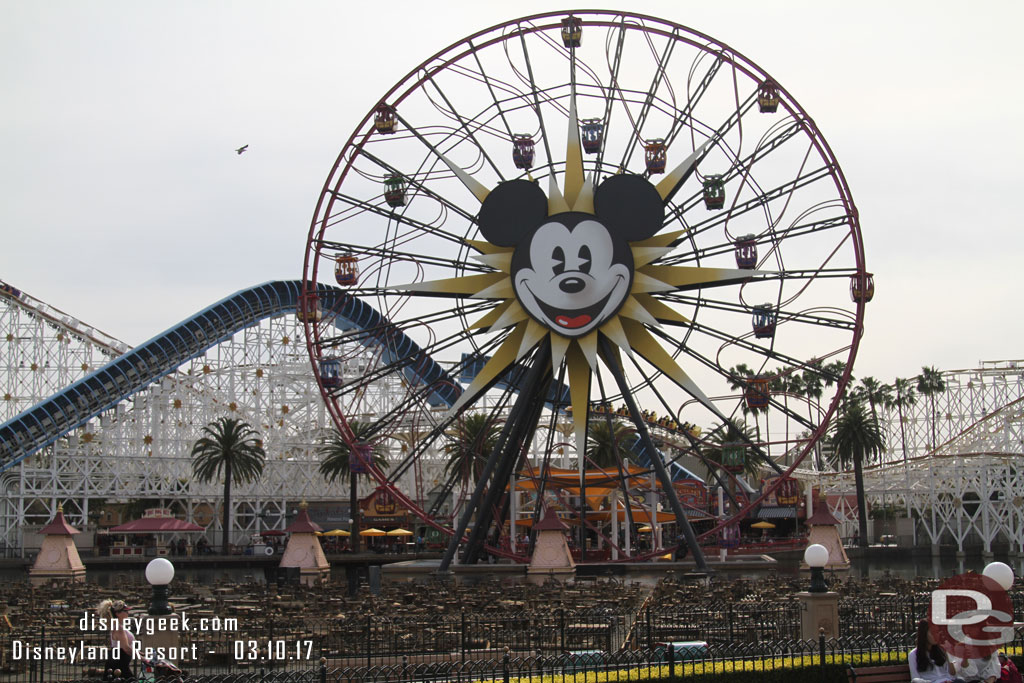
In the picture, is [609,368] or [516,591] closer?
[516,591]

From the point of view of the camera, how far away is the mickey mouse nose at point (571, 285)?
1395 inches

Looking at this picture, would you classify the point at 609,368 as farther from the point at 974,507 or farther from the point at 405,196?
the point at 974,507

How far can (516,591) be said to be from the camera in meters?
30.4

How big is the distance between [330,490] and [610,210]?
50.4m

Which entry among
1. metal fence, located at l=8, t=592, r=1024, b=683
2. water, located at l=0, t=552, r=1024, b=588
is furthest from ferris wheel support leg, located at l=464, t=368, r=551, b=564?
metal fence, located at l=8, t=592, r=1024, b=683

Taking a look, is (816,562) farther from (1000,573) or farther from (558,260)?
(558,260)

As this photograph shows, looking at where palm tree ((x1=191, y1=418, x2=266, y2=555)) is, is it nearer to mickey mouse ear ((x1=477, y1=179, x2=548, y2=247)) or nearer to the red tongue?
mickey mouse ear ((x1=477, y1=179, x2=548, y2=247))

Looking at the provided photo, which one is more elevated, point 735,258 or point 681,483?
point 735,258

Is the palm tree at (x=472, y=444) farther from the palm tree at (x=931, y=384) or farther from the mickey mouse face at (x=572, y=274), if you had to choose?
the palm tree at (x=931, y=384)

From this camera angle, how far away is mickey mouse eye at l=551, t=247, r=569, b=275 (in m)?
35.7

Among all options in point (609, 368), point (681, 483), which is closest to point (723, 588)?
point (609, 368)

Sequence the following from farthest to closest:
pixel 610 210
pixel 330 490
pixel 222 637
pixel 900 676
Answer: pixel 330 490 → pixel 610 210 → pixel 222 637 → pixel 900 676

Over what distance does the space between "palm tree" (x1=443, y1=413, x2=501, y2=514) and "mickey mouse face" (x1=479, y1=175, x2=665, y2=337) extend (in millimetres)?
5677

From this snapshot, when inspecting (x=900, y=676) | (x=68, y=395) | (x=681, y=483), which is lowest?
(x=900, y=676)
